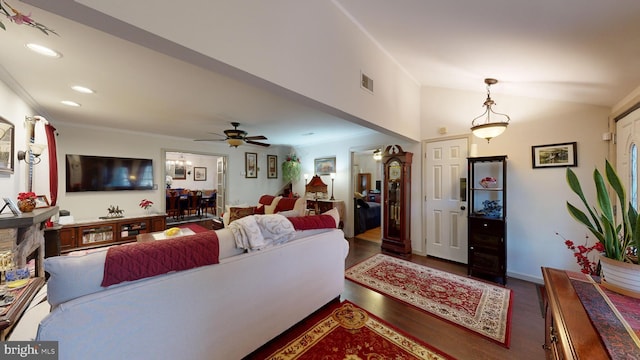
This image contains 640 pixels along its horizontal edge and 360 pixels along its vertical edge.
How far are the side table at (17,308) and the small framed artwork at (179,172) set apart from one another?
7.80 m

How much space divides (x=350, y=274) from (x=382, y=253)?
1.11m

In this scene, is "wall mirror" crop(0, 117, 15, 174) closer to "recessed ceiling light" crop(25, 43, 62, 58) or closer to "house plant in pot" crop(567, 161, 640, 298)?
"recessed ceiling light" crop(25, 43, 62, 58)

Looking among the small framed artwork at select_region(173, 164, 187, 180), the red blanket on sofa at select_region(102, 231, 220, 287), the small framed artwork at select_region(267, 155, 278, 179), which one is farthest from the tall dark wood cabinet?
the small framed artwork at select_region(173, 164, 187, 180)

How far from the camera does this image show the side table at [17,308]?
1.24 m

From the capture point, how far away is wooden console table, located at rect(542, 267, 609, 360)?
71cm

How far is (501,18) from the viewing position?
5.29 feet

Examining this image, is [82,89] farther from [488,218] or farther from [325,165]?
[488,218]

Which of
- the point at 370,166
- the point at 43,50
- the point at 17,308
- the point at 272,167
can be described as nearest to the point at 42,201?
the point at 43,50

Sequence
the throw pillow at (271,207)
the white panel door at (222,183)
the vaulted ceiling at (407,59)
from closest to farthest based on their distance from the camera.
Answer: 1. the vaulted ceiling at (407,59)
2. the throw pillow at (271,207)
3. the white panel door at (222,183)

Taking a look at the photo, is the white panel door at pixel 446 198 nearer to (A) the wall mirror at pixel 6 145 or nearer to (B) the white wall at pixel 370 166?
(B) the white wall at pixel 370 166

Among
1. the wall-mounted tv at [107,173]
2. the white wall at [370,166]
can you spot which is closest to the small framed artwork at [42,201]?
the wall-mounted tv at [107,173]

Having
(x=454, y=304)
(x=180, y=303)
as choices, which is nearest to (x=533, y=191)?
(x=454, y=304)

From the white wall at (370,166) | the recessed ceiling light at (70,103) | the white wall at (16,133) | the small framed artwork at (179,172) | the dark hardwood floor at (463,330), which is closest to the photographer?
the dark hardwood floor at (463,330)

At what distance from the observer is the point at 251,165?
21.5 ft
